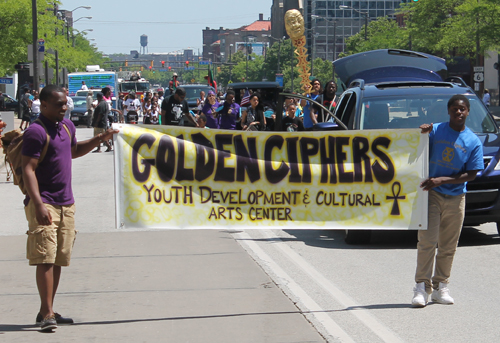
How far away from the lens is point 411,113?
1035cm

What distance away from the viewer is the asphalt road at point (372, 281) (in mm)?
6078

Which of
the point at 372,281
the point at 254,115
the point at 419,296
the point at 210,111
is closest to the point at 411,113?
the point at 372,281

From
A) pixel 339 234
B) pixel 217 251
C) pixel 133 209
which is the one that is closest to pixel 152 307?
pixel 133 209

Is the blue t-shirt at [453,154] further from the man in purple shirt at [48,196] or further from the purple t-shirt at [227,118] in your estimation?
the purple t-shirt at [227,118]

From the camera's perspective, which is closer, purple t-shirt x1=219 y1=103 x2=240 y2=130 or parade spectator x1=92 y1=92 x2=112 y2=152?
purple t-shirt x1=219 y1=103 x2=240 y2=130

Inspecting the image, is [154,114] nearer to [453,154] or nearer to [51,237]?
[453,154]

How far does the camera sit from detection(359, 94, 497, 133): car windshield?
33.6ft

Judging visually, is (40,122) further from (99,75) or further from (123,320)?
(99,75)

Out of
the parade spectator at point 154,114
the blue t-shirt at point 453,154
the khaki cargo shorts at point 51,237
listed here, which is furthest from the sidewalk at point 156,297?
the parade spectator at point 154,114

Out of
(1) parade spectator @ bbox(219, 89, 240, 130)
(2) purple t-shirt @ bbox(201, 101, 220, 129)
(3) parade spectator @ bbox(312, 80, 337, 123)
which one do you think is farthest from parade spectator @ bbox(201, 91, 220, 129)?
(3) parade spectator @ bbox(312, 80, 337, 123)

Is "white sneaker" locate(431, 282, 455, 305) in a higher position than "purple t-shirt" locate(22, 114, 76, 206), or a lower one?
lower

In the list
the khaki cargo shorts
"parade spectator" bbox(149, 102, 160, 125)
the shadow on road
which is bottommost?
the shadow on road

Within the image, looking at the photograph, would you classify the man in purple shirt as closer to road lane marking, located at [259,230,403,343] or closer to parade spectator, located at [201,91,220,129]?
road lane marking, located at [259,230,403,343]

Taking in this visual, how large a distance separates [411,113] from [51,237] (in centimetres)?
589
